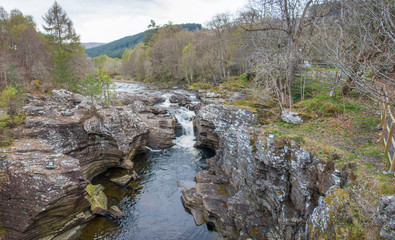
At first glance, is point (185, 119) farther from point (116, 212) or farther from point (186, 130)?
point (116, 212)

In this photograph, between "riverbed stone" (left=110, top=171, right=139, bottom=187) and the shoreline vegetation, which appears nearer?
the shoreline vegetation

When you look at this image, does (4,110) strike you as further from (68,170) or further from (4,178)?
(68,170)

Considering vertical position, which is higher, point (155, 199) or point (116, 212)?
point (116, 212)

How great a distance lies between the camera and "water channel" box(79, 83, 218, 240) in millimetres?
12633

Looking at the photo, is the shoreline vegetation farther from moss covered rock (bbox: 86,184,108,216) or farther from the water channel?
the water channel

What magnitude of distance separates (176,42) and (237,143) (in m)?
49.7

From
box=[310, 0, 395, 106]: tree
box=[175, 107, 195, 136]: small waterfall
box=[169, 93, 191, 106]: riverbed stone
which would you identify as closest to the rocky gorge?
box=[310, 0, 395, 106]: tree

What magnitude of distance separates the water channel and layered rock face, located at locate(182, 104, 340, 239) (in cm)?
112

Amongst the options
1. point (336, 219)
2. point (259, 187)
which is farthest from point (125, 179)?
point (336, 219)

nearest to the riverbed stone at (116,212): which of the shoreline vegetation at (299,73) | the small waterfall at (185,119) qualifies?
the shoreline vegetation at (299,73)

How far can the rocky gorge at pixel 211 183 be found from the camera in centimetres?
910

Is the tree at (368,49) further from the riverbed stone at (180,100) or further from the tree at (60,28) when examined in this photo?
the tree at (60,28)

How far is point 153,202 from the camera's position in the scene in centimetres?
1524

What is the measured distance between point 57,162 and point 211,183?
33.0 ft
